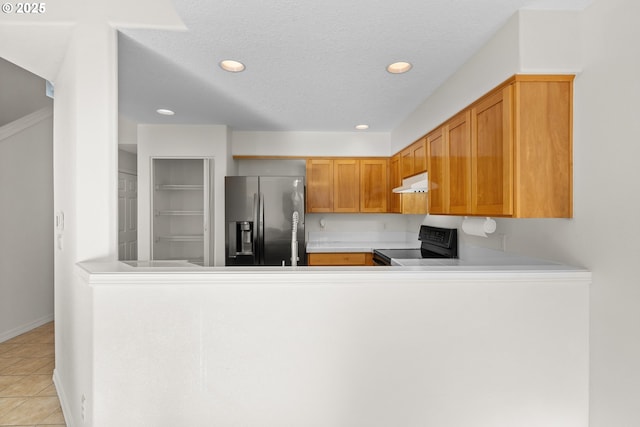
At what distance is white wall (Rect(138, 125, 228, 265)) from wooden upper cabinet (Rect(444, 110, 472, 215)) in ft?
8.37

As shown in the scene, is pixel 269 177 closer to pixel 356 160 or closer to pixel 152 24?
pixel 356 160

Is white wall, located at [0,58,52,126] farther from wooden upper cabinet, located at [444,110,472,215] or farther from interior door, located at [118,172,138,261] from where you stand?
wooden upper cabinet, located at [444,110,472,215]

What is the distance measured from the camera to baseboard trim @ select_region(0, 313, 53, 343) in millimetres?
3261

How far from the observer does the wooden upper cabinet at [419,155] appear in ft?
9.39

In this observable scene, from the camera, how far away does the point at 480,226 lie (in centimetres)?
231

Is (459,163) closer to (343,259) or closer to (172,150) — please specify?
(343,259)

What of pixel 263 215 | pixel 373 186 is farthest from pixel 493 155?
pixel 263 215

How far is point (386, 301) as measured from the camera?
1.51 metres

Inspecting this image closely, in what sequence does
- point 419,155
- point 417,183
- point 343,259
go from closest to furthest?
point 417,183 < point 419,155 < point 343,259

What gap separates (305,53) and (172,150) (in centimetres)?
244

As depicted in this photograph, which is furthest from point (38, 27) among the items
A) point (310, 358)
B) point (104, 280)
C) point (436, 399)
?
point (436, 399)

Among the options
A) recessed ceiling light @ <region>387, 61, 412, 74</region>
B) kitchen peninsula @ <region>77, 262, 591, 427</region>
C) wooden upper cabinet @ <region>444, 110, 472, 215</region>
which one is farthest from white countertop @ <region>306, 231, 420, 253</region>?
kitchen peninsula @ <region>77, 262, 591, 427</region>

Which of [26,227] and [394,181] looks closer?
[26,227]

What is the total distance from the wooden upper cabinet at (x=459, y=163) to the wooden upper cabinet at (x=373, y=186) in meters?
1.72
